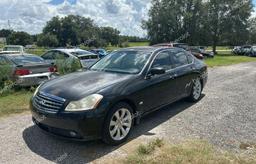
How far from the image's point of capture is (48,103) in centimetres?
452

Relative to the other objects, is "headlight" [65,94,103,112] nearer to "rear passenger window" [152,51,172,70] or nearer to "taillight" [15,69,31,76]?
"rear passenger window" [152,51,172,70]

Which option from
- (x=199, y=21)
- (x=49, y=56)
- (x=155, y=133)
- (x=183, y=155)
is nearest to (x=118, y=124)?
(x=155, y=133)

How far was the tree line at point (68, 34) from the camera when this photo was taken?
211 feet

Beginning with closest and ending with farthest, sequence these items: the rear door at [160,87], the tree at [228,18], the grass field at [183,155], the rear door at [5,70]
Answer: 1. the grass field at [183,155]
2. the rear door at [160,87]
3. the rear door at [5,70]
4. the tree at [228,18]

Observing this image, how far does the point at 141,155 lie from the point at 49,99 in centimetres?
173

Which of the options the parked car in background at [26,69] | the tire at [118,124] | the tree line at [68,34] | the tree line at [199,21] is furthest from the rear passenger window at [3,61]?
the tree line at [68,34]

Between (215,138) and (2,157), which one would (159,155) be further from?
(2,157)

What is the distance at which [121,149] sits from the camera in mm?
4559

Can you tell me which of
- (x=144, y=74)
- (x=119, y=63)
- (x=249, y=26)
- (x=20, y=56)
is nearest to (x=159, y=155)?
(x=144, y=74)

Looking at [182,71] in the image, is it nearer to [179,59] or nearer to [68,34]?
[179,59]

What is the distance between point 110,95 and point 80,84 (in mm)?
631

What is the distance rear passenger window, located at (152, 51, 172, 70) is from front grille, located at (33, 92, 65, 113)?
2.17m

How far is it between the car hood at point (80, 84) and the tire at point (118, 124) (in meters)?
0.45

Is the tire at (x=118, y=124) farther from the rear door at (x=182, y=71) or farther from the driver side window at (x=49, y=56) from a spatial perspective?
the driver side window at (x=49, y=56)
